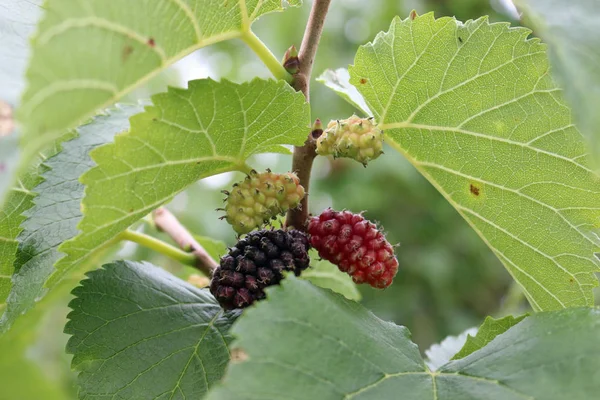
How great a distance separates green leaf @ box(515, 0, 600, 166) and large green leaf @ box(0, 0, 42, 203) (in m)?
0.37

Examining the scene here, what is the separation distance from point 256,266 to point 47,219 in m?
0.24

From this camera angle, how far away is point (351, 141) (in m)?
0.76

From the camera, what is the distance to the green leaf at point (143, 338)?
0.73 m

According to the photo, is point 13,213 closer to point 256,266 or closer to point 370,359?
point 256,266

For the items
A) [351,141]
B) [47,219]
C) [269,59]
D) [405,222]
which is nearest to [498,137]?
[351,141]

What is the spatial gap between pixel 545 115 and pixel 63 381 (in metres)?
1.75

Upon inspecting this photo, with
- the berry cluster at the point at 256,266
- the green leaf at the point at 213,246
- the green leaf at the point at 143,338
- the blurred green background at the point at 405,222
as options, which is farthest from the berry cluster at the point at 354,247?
the blurred green background at the point at 405,222

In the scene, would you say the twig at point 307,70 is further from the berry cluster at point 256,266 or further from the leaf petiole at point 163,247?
the leaf petiole at point 163,247

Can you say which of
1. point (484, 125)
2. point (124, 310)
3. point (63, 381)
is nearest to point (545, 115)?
point (484, 125)

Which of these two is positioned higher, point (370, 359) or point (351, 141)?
point (351, 141)

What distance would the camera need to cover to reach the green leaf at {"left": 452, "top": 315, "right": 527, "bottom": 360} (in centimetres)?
73

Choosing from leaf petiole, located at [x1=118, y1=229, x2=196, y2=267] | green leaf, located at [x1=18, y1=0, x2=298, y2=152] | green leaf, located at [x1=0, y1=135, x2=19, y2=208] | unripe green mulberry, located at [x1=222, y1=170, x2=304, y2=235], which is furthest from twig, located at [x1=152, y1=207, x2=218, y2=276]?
green leaf, located at [x1=0, y1=135, x2=19, y2=208]

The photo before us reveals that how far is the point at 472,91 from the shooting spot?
0.79 m

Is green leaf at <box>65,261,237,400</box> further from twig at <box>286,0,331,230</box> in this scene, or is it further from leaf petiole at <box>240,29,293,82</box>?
leaf petiole at <box>240,29,293,82</box>
